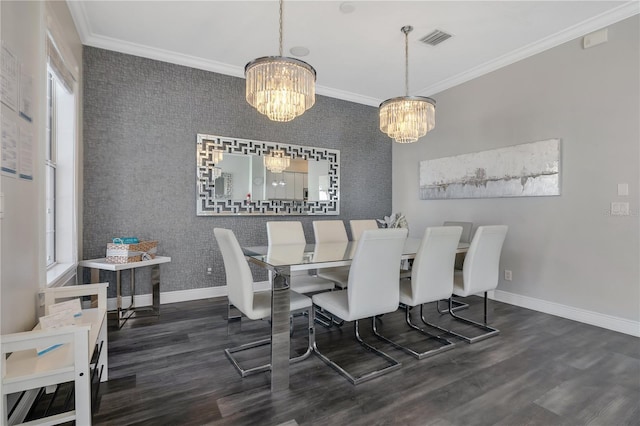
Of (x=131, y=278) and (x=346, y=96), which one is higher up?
(x=346, y=96)

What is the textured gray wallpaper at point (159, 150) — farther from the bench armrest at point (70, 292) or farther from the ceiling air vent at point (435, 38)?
the ceiling air vent at point (435, 38)

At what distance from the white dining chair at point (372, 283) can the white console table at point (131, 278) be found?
1.90 meters

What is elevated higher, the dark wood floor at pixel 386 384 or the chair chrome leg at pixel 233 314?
the chair chrome leg at pixel 233 314

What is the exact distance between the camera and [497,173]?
3908 millimetres

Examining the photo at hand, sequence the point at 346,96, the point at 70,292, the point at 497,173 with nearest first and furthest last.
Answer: the point at 70,292 < the point at 497,173 < the point at 346,96

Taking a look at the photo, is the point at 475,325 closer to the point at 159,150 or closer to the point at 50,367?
the point at 50,367

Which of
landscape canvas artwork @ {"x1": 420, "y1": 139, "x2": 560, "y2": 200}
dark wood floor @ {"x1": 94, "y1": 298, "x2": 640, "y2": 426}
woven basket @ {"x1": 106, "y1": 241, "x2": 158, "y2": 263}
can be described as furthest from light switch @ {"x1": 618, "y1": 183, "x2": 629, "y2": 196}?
woven basket @ {"x1": 106, "y1": 241, "x2": 158, "y2": 263}

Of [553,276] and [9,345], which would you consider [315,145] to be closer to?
[553,276]

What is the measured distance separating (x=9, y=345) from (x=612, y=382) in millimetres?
3265

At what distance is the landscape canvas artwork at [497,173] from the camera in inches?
135

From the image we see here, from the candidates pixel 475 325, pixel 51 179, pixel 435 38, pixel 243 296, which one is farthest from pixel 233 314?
pixel 435 38

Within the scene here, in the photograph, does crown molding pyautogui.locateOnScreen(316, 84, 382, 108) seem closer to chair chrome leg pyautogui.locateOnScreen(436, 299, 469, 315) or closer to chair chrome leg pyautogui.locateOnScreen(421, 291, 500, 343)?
chair chrome leg pyautogui.locateOnScreen(436, 299, 469, 315)

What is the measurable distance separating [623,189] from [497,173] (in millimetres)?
1208

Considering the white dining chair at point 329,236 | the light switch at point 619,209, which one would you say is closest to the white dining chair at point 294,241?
the white dining chair at point 329,236
